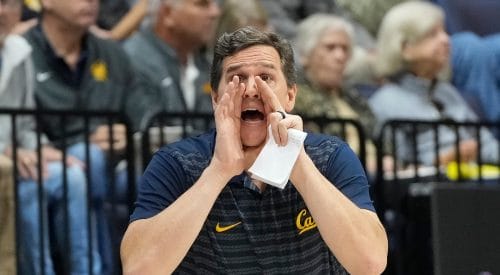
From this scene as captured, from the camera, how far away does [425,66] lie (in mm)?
7891

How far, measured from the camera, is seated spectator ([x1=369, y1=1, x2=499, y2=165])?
7.64m

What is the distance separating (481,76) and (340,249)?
527cm

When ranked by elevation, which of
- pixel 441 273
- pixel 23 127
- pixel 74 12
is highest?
pixel 74 12

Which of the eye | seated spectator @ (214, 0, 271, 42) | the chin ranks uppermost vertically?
seated spectator @ (214, 0, 271, 42)

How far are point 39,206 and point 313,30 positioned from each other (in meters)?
2.52

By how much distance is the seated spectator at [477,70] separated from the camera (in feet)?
27.7

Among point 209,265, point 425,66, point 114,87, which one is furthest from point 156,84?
point 209,265

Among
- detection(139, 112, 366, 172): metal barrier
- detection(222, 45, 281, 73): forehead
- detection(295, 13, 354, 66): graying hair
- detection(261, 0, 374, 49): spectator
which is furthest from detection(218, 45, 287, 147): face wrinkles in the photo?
detection(261, 0, 374, 49): spectator

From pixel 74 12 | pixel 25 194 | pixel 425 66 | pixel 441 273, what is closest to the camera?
pixel 441 273

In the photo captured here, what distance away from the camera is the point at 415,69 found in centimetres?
787

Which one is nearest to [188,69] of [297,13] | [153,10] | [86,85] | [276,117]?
[153,10]

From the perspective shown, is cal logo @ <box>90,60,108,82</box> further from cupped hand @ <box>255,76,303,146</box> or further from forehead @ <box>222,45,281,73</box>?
cupped hand @ <box>255,76,303,146</box>

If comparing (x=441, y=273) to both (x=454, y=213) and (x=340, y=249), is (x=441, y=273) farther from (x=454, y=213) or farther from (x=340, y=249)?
(x=340, y=249)

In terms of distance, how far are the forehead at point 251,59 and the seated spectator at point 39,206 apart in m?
2.28
